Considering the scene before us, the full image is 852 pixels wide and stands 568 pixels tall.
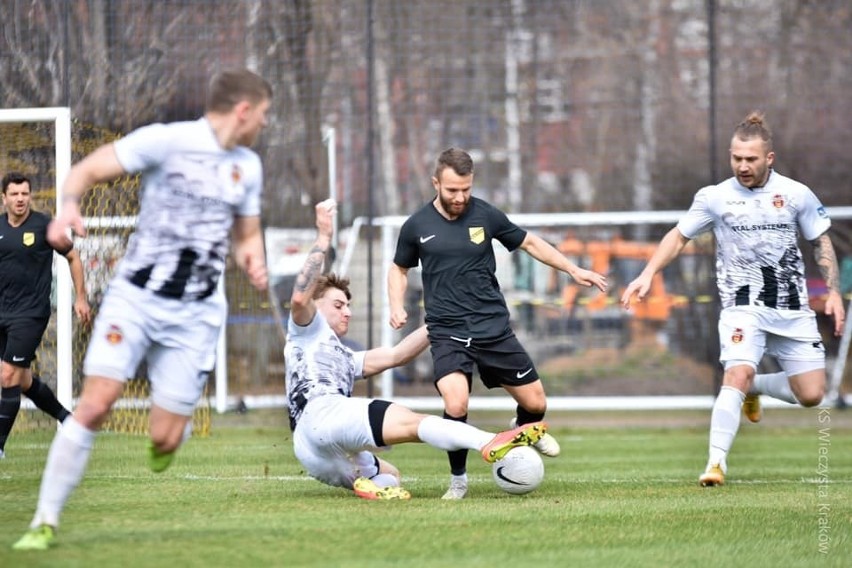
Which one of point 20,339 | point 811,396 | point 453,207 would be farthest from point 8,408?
point 811,396

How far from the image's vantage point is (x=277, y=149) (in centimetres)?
1798

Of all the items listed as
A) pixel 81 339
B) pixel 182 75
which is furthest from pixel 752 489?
pixel 182 75

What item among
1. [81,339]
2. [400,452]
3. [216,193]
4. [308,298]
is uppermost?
[216,193]

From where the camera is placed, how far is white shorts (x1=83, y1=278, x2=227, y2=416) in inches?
254

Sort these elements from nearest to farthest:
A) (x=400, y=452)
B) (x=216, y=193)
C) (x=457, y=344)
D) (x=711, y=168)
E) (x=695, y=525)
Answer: (x=216, y=193) < (x=695, y=525) < (x=457, y=344) < (x=400, y=452) < (x=711, y=168)

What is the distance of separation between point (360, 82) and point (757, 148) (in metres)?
13.3

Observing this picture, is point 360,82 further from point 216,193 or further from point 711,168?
point 216,193

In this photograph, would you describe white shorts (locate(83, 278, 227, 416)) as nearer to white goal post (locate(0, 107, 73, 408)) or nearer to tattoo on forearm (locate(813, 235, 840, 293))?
tattoo on forearm (locate(813, 235, 840, 293))

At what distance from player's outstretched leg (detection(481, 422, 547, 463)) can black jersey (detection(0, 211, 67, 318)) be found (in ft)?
17.9

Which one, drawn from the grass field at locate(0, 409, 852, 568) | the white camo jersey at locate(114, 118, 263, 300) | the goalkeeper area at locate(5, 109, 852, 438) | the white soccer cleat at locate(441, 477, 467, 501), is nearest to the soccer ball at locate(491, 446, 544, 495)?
the grass field at locate(0, 409, 852, 568)

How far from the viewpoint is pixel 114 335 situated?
6449mm

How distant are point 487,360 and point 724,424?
1597 millimetres

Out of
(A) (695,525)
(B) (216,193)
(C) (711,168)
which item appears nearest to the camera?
(B) (216,193)

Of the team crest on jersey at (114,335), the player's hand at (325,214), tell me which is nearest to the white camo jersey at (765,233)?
the player's hand at (325,214)
